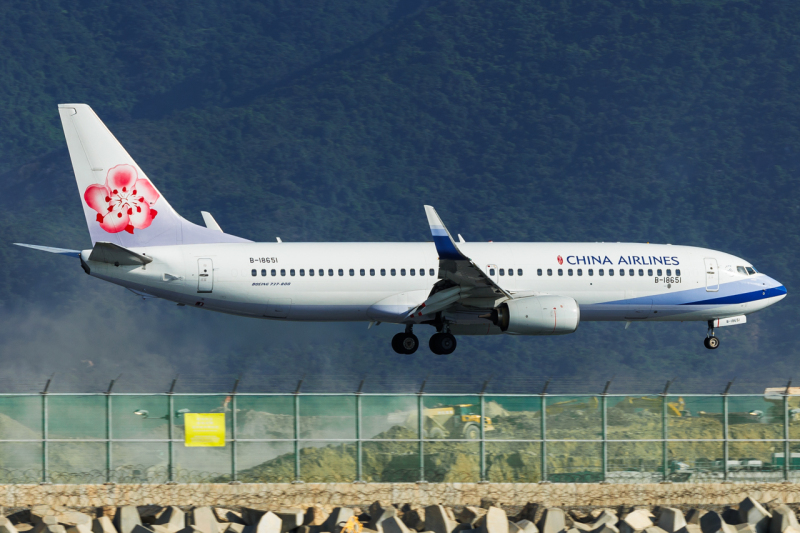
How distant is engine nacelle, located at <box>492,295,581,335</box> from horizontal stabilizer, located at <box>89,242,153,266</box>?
13.8 metres

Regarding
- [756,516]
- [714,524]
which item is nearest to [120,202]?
[714,524]

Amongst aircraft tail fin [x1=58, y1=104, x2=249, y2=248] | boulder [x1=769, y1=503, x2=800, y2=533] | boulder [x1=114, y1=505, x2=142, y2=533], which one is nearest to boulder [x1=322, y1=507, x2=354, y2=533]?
boulder [x1=114, y1=505, x2=142, y2=533]

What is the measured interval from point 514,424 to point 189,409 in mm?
8323

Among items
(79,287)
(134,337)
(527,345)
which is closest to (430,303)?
(134,337)

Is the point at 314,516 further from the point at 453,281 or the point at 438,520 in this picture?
the point at 453,281

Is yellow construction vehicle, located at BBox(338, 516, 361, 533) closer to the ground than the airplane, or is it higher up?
closer to the ground

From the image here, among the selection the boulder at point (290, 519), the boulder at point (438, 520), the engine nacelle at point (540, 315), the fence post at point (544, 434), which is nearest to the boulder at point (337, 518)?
the boulder at point (290, 519)

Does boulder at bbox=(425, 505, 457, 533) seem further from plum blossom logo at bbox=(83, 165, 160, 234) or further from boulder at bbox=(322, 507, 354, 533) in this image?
plum blossom logo at bbox=(83, 165, 160, 234)

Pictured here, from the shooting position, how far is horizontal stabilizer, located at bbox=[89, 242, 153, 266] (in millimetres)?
42594

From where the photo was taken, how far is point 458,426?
29984 mm

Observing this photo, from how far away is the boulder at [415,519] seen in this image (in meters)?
29.9

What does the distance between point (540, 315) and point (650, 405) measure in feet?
43.2

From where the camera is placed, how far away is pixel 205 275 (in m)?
44.3

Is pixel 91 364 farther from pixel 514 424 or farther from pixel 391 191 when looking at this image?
pixel 391 191
